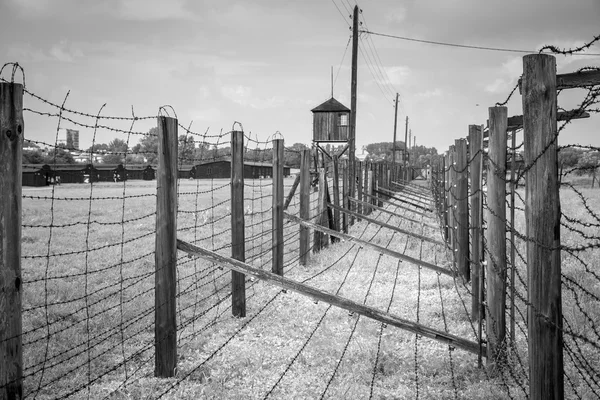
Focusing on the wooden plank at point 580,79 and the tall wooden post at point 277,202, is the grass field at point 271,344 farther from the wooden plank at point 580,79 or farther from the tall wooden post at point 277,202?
the wooden plank at point 580,79

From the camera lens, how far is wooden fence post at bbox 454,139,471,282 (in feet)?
22.8

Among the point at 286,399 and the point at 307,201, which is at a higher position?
the point at 307,201

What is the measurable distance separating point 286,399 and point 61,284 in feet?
18.8

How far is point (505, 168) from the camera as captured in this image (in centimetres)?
413

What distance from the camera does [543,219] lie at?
2533mm

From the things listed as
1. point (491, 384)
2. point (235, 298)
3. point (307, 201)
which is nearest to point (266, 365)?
point (235, 298)

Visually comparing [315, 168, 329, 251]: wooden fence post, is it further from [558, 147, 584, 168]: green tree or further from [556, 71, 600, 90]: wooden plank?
[556, 71, 600, 90]: wooden plank

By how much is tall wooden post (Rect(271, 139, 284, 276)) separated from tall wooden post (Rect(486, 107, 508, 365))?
12.5 ft

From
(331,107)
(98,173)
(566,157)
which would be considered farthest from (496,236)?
(98,173)

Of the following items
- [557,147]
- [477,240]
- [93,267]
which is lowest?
[93,267]

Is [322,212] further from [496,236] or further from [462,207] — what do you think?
[496,236]

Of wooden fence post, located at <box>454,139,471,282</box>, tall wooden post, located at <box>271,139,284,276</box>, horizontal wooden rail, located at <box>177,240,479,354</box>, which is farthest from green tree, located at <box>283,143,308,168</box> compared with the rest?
horizontal wooden rail, located at <box>177,240,479,354</box>

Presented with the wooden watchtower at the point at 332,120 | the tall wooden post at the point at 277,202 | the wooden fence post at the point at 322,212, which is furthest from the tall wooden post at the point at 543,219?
the wooden watchtower at the point at 332,120

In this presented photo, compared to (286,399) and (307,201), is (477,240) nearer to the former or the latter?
(286,399)
